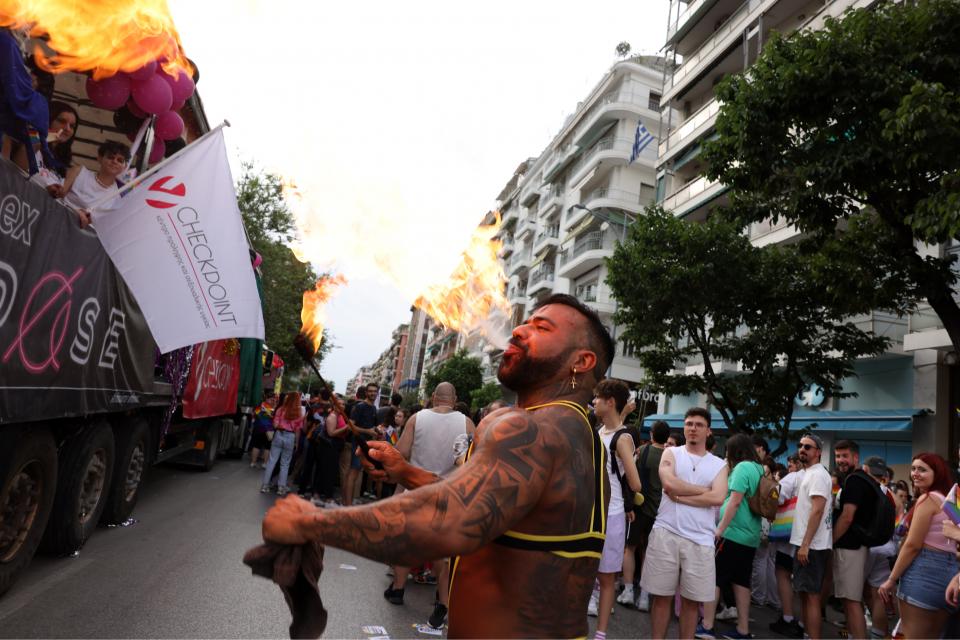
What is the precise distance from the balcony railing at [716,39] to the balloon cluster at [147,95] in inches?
892

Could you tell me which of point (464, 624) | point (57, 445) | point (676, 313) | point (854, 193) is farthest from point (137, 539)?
point (676, 313)

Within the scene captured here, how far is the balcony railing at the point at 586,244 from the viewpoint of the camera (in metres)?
37.6

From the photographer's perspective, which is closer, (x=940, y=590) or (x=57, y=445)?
(x=940, y=590)

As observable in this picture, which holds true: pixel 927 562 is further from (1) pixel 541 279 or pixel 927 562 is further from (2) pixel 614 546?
(1) pixel 541 279

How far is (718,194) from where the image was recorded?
2345cm

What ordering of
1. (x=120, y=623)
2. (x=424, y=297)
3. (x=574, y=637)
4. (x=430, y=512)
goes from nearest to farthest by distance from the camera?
(x=430, y=512)
(x=574, y=637)
(x=120, y=623)
(x=424, y=297)

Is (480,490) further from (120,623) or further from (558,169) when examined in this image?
(558,169)

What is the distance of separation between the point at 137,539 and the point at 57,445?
5.90 feet

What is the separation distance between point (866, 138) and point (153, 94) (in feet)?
28.8

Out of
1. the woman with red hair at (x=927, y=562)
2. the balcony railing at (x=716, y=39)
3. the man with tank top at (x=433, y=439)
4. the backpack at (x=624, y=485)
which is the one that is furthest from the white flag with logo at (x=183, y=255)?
the balcony railing at (x=716, y=39)

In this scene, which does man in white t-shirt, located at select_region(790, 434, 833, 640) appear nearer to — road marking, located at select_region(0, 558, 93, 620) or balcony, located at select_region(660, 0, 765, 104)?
road marking, located at select_region(0, 558, 93, 620)

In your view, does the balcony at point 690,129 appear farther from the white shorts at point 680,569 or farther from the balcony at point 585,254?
the white shorts at point 680,569

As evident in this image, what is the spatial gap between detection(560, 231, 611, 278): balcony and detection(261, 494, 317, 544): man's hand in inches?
1381

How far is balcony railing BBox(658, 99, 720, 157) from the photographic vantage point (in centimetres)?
2548
